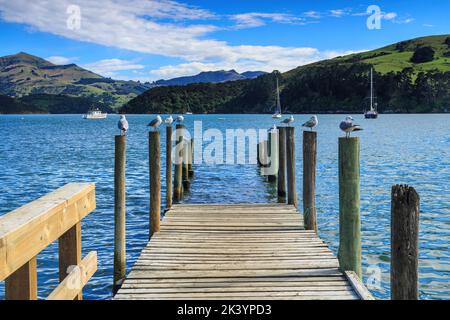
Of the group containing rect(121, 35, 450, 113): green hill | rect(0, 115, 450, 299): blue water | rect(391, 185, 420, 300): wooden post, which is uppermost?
rect(121, 35, 450, 113): green hill

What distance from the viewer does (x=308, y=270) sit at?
7168 mm

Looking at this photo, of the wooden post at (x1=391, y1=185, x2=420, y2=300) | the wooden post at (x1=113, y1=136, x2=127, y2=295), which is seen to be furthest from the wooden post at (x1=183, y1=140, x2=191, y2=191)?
the wooden post at (x1=391, y1=185, x2=420, y2=300)

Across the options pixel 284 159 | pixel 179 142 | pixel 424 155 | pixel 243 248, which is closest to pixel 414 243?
pixel 243 248

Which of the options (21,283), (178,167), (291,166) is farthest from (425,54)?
(21,283)

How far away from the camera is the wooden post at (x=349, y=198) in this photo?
7.20m

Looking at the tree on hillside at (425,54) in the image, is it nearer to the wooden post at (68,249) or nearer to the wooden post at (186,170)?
the wooden post at (186,170)

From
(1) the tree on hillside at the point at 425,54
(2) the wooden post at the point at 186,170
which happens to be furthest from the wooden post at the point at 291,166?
(1) the tree on hillside at the point at 425,54

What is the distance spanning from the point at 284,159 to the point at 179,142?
4194 millimetres

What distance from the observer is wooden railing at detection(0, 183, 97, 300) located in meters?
2.19

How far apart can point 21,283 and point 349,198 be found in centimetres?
563

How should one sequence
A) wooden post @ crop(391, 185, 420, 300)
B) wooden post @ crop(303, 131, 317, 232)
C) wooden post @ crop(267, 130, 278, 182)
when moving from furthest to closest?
wooden post @ crop(267, 130, 278, 182), wooden post @ crop(303, 131, 317, 232), wooden post @ crop(391, 185, 420, 300)

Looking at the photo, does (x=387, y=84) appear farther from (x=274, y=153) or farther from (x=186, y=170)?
(x=186, y=170)

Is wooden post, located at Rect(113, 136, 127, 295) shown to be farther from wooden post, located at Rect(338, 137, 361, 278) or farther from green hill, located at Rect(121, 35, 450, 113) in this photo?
green hill, located at Rect(121, 35, 450, 113)

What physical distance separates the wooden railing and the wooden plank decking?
302cm
